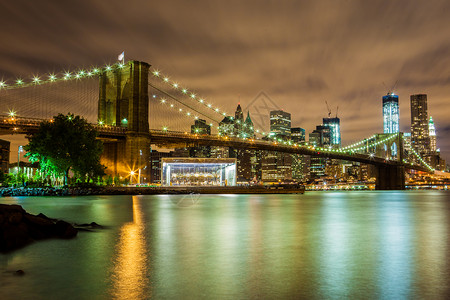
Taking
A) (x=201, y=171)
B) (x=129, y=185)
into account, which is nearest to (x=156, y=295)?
(x=129, y=185)

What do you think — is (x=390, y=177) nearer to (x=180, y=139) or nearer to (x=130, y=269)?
(x=180, y=139)

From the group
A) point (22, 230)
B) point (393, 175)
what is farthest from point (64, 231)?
point (393, 175)

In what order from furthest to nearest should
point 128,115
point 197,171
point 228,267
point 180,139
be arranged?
point 197,171
point 180,139
point 128,115
point 228,267

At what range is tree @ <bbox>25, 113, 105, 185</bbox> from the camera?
149ft

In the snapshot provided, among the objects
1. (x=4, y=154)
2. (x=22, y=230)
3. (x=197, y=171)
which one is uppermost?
(x=4, y=154)

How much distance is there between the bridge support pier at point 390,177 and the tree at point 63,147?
271ft

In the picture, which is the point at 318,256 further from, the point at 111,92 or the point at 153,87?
the point at 153,87

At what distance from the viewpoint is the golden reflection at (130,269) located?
5.88 m

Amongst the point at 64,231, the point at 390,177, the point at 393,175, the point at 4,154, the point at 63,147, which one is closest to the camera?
the point at 64,231

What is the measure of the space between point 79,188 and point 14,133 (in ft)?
41.1

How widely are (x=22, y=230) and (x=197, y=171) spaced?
60.8 meters

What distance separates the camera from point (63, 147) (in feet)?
152

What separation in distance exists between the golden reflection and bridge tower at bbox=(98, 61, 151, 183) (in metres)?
48.0

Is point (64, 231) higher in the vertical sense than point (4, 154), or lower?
lower
